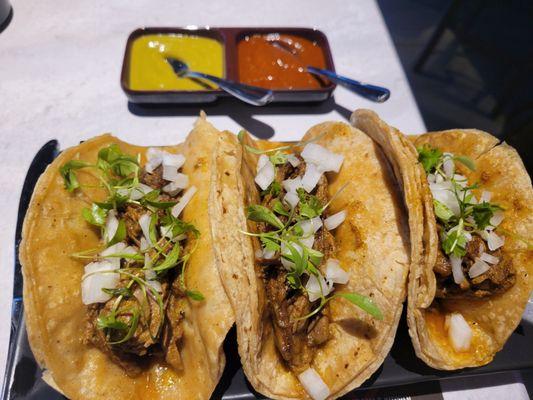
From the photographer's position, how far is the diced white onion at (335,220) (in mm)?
2598

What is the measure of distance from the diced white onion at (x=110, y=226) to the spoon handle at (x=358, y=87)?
→ 254cm

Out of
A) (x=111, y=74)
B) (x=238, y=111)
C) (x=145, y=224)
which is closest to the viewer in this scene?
(x=145, y=224)

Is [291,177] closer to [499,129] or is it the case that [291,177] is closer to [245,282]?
[245,282]

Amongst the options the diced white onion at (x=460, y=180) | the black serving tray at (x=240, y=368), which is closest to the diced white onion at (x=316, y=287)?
the black serving tray at (x=240, y=368)

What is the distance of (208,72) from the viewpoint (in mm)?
3916

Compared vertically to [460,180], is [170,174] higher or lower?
lower

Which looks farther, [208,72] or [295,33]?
[295,33]

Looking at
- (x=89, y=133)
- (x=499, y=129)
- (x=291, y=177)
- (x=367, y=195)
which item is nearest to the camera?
(x=367, y=195)

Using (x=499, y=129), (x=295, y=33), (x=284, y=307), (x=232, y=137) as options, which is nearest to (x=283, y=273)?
(x=284, y=307)

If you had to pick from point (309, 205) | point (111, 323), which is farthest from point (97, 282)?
point (309, 205)

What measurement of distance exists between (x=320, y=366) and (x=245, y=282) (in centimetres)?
88

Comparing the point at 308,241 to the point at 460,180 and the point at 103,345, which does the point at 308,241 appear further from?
the point at 103,345

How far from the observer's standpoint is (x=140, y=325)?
2297 mm

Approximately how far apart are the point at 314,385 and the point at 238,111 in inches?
112
